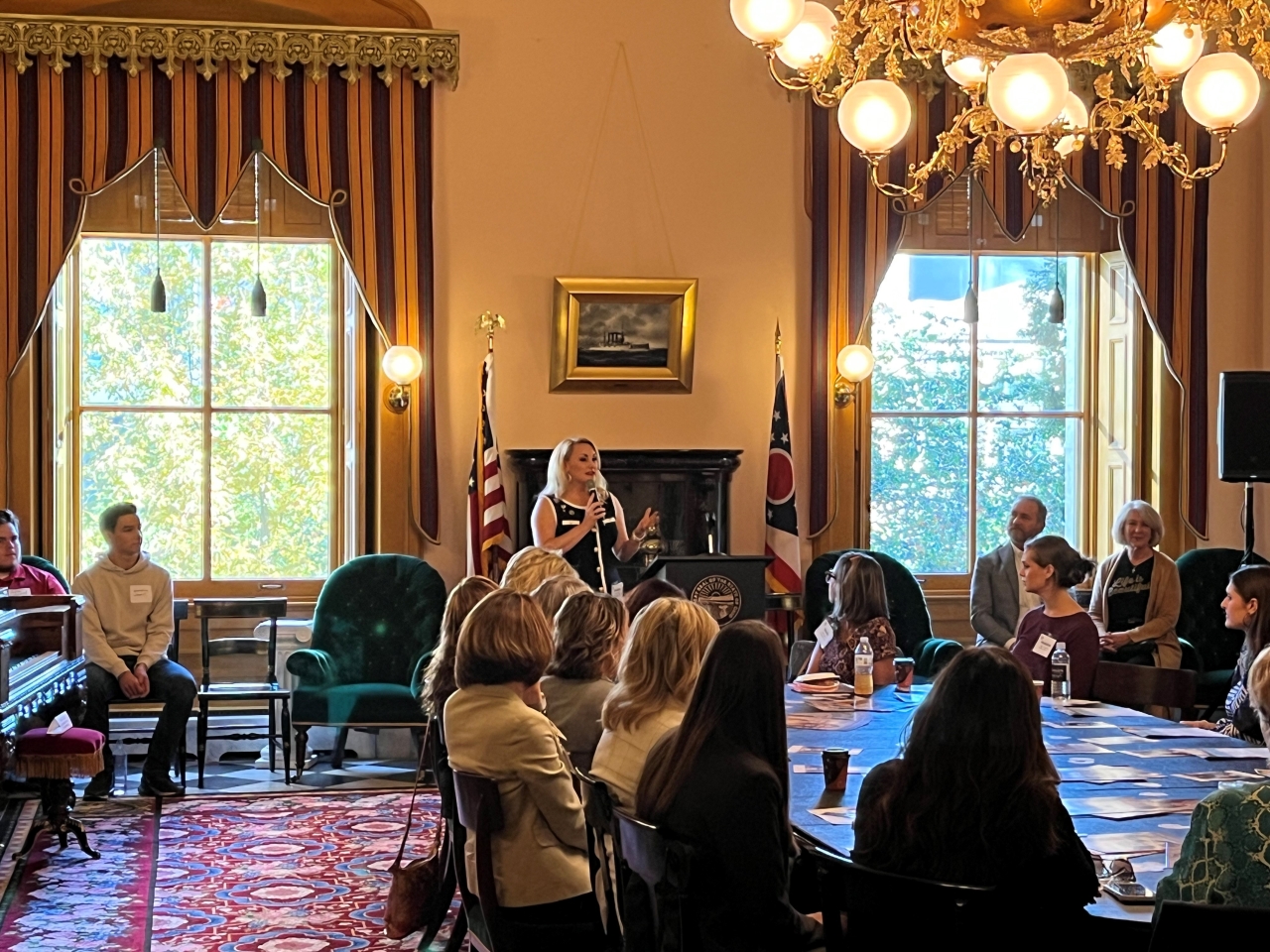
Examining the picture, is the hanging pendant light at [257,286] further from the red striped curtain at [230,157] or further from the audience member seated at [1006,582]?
the audience member seated at [1006,582]

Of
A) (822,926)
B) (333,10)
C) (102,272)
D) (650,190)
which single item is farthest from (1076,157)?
(822,926)

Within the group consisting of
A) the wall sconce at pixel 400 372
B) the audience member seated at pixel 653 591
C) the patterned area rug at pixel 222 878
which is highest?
the wall sconce at pixel 400 372

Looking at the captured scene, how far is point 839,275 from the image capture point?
29.8 ft

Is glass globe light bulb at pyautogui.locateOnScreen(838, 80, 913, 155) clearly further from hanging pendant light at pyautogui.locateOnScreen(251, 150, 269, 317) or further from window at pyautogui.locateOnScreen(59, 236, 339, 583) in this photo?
window at pyautogui.locateOnScreen(59, 236, 339, 583)

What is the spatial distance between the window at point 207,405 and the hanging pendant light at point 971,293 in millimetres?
3595

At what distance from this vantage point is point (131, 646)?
25.6ft

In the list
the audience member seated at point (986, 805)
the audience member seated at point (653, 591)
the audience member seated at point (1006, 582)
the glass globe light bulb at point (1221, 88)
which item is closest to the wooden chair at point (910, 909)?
the audience member seated at point (986, 805)

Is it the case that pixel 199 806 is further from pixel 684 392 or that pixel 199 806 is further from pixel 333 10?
pixel 333 10

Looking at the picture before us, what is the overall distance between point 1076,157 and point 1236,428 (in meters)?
1.97

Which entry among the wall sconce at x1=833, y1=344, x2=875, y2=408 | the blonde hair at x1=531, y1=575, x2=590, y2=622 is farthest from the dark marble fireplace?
the blonde hair at x1=531, y1=575, x2=590, y2=622

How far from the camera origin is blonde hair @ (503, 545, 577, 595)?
5.73 meters

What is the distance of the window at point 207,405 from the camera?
8812 mm

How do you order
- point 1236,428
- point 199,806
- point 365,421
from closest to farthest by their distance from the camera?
point 199,806
point 1236,428
point 365,421

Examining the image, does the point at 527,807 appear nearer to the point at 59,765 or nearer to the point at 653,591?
the point at 653,591
